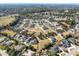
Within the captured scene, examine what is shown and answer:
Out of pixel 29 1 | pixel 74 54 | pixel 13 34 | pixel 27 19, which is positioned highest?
pixel 29 1

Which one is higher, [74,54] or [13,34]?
[13,34]

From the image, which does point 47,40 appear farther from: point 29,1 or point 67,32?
point 29,1

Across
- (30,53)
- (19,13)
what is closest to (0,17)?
(19,13)

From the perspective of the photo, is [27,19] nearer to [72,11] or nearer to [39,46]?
[39,46]

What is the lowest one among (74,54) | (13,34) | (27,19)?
(74,54)

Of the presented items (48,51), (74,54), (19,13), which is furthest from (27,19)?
(74,54)

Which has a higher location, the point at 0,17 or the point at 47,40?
the point at 0,17

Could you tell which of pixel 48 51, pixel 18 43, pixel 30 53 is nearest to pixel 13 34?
pixel 18 43
